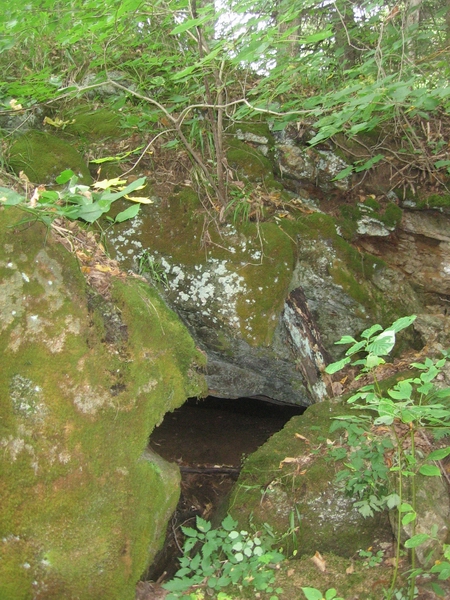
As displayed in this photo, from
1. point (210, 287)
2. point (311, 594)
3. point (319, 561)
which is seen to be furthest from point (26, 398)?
point (210, 287)

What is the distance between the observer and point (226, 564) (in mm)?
2377

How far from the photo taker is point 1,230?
2305 millimetres

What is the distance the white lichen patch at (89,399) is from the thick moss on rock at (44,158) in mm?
2116

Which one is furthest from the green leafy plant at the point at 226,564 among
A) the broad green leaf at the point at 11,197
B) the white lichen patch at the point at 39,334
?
the broad green leaf at the point at 11,197

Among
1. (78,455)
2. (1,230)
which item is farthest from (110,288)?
(78,455)

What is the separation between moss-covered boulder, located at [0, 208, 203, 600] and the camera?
212 cm

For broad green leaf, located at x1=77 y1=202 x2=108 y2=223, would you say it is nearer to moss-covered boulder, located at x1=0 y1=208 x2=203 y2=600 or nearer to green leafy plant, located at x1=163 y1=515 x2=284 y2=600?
moss-covered boulder, located at x1=0 y1=208 x2=203 y2=600

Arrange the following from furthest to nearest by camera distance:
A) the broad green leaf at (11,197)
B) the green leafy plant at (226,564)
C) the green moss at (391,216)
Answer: the green moss at (391,216) < the green leafy plant at (226,564) < the broad green leaf at (11,197)

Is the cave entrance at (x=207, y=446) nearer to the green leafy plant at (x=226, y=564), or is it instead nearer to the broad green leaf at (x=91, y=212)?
the green leafy plant at (x=226, y=564)

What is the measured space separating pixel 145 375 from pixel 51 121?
2.83 meters

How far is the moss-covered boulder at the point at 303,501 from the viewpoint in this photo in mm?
2684

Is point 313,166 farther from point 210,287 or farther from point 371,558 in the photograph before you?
point 371,558

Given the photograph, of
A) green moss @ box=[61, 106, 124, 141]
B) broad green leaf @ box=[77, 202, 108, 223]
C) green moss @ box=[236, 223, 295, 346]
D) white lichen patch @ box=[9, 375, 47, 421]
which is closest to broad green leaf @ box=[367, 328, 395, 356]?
broad green leaf @ box=[77, 202, 108, 223]

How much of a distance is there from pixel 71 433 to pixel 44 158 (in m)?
2.52
